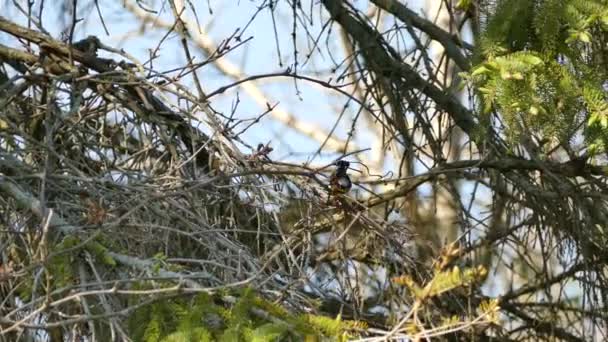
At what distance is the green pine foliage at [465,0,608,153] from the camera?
10.6 ft

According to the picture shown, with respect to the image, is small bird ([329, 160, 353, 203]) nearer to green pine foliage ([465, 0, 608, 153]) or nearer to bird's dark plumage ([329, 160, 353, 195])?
bird's dark plumage ([329, 160, 353, 195])

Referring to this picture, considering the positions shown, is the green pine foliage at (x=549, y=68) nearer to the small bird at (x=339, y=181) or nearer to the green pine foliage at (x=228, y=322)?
the small bird at (x=339, y=181)

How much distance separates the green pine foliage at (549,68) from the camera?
Result: 324 centimetres

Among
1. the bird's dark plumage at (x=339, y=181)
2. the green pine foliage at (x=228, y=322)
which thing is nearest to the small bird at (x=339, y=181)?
the bird's dark plumage at (x=339, y=181)

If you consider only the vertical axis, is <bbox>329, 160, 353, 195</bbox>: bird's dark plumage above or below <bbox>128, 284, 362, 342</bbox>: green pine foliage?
above

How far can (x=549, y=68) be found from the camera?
3291mm

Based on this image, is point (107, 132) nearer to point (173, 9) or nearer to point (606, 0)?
point (173, 9)

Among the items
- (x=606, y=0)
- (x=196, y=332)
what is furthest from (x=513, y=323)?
(x=196, y=332)

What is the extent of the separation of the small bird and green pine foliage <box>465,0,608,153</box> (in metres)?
0.51

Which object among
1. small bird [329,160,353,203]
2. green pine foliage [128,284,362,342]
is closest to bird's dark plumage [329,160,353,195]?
small bird [329,160,353,203]

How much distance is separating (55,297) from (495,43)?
1633mm

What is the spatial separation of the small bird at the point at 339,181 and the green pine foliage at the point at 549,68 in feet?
1.68

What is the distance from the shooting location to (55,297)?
2404 mm

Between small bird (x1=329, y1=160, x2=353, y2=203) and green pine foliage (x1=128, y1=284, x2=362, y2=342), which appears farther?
small bird (x1=329, y1=160, x2=353, y2=203)
